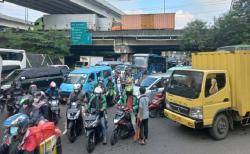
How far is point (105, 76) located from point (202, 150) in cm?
1027

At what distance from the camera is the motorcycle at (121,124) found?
9.39m

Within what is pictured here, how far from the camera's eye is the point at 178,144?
9.48 meters

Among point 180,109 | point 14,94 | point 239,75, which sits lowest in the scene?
point 180,109

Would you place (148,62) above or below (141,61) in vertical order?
below

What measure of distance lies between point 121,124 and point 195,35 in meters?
35.4

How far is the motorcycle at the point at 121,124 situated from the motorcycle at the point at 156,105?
132 inches

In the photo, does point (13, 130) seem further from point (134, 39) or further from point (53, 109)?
point (134, 39)

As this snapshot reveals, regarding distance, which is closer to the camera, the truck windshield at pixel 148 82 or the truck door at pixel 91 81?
the truck windshield at pixel 148 82

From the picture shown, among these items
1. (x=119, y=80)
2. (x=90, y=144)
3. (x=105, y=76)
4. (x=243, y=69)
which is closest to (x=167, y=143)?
(x=90, y=144)

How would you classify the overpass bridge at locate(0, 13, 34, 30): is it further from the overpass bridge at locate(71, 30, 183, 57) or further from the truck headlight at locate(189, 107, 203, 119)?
Result: the truck headlight at locate(189, 107, 203, 119)

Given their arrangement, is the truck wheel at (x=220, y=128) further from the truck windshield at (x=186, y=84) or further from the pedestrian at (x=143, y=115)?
the pedestrian at (x=143, y=115)

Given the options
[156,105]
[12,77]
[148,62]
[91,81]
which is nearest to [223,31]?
[148,62]

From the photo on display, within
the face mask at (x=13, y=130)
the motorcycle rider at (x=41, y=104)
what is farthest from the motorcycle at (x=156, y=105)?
the face mask at (x=13, y=130)

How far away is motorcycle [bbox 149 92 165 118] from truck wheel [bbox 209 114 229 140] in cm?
376
